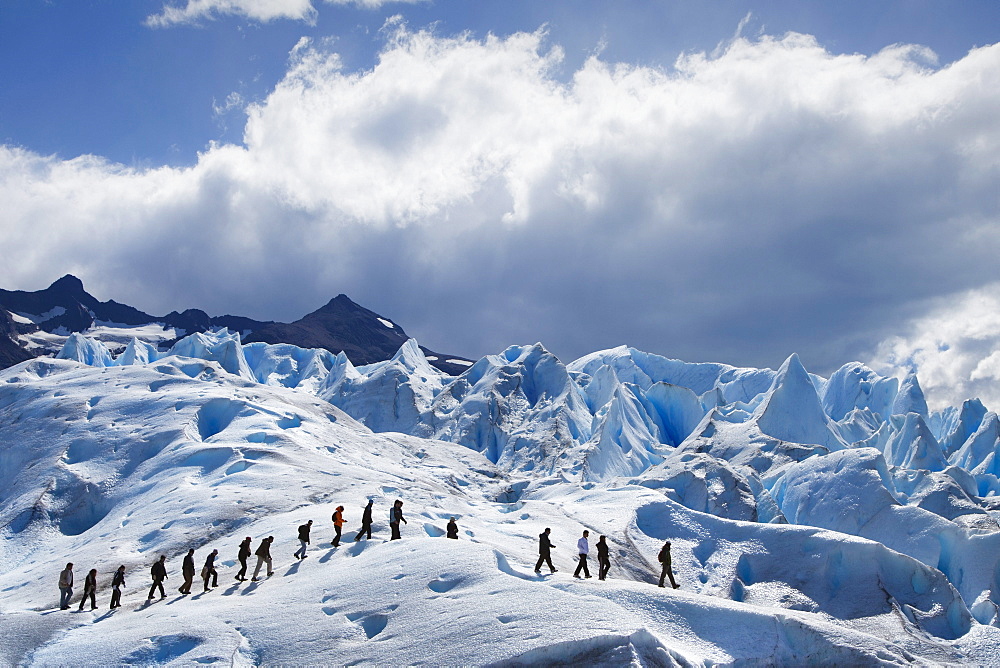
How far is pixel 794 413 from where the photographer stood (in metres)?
63.6

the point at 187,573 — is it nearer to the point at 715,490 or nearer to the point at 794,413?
the point at 715,490

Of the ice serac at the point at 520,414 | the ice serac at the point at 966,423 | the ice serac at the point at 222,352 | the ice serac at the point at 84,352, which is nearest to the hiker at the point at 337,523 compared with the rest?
the ice serac at the point at 520,414

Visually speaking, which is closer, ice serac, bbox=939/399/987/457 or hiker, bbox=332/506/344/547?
hiker, bbox=332/506/344/547

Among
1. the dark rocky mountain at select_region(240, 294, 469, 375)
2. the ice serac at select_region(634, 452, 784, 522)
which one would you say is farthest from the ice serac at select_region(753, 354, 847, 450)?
the dark rocky mountain at select_region(240, 294, 469, 375)

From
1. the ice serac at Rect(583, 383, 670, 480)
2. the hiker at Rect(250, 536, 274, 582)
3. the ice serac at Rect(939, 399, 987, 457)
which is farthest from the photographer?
the ice serac at Rect(939, 399, 987, 457)

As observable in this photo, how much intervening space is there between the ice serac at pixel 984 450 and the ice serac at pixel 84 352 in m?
94.3

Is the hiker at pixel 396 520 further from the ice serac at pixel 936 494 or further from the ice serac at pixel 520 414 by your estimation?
the ice serac at pixel 520 414

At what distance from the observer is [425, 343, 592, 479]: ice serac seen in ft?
207

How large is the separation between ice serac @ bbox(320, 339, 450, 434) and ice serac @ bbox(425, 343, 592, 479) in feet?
7.65

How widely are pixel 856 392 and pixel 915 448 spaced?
30103 mm

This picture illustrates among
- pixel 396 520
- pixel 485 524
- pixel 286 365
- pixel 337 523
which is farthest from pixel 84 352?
pixel 396 520

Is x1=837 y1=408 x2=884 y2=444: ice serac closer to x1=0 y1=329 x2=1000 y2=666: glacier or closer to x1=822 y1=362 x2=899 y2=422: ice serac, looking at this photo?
x1=0 y1=329 x2=1000 y2=666: glacier

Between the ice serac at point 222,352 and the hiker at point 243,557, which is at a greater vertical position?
the ice serac at point 222,352

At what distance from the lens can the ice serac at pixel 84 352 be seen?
89.9 m
